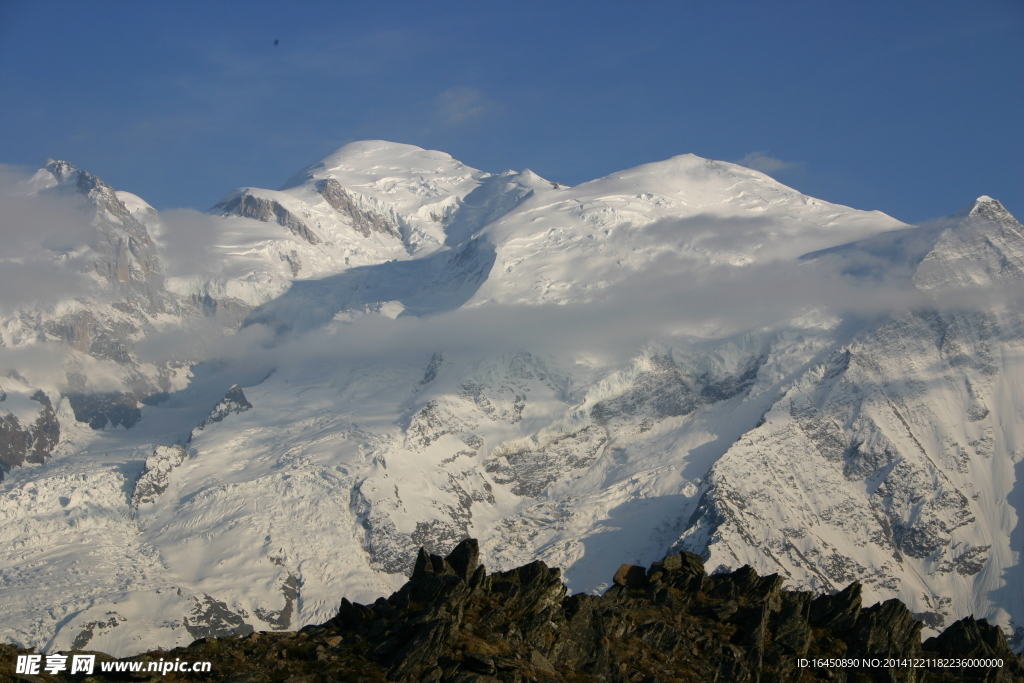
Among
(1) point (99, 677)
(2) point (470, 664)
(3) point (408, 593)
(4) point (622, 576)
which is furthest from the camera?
(4) point (622, 576)

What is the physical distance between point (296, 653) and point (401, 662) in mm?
7651

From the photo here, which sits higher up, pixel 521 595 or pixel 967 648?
pixel 521 595

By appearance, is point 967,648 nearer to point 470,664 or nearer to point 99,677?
point 470,664

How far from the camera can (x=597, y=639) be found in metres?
73.0

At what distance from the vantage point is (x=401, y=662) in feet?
204

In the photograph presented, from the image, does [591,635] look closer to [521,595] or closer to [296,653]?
[521,595]

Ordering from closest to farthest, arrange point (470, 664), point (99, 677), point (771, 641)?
point (99, 677)
point (470, 664)
point (771, 641)

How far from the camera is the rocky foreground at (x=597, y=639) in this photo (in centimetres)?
6272

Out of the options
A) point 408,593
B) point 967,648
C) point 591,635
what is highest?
point 408,593

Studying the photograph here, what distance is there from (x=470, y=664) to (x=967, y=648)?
1713 inches

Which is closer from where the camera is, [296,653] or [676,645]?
[296,653]

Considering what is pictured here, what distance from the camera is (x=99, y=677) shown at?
5866 cm

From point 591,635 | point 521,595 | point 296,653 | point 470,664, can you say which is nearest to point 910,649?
point 591,635

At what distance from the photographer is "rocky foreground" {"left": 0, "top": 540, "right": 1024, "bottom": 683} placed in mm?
62719
